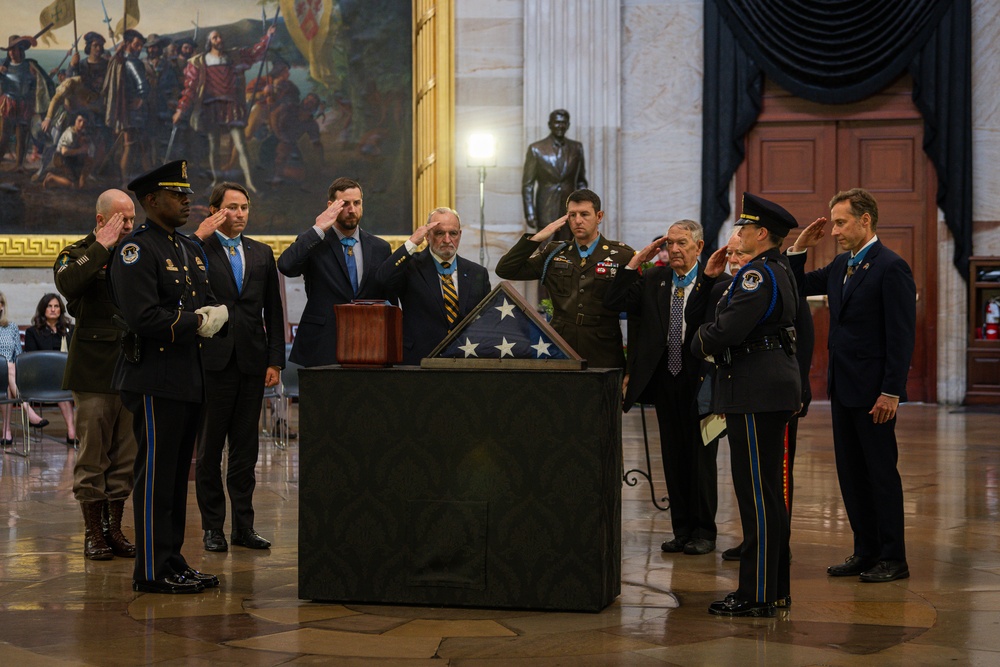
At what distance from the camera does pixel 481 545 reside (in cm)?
436

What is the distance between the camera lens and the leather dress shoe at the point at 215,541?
18.2 ft

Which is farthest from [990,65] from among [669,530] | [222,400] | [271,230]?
[222,400]

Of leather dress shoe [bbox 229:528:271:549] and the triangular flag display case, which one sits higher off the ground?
the triangular flag display case

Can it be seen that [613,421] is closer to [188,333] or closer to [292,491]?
[188,333]

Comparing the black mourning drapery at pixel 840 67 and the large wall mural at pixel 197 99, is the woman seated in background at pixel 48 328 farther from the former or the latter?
the black mourning drapery at pixel 840 67

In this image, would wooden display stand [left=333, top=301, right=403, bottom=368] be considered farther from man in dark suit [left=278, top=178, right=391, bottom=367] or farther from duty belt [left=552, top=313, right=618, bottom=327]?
duty belt [left=552, top=313, right=618, bottom=327]

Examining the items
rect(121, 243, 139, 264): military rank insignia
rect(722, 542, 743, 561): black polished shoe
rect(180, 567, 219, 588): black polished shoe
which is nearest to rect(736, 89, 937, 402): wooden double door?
rect(722, 542, 743, 561): black polished shoe

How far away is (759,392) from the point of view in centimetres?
434

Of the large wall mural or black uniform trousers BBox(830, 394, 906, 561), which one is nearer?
black uniform trousers BBox(830, 394, 906, 561)

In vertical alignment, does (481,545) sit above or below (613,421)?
below

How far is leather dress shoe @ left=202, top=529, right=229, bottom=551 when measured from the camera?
18.2ft

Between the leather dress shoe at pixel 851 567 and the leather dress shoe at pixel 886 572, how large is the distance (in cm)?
6

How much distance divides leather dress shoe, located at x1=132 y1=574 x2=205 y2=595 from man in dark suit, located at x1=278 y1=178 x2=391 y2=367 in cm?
131

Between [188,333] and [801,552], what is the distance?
2.92m
